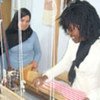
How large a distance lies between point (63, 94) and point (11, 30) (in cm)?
32

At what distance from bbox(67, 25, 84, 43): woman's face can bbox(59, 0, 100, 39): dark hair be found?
1cm

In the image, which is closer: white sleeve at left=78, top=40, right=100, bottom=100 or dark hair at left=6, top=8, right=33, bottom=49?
white sleeve at left=78, top=40, right=100, bottom=100

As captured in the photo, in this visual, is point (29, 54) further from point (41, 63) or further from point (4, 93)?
point (4, 93)

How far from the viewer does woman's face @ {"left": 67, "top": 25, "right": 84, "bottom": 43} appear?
0.78 m

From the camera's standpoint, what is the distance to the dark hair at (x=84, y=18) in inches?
29.6

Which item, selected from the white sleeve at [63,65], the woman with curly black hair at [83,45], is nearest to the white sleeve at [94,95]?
the woman with curly black hair at [83,45]

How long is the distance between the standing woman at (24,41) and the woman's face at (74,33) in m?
0.19

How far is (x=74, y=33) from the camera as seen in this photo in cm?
79

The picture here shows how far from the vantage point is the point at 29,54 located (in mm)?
979

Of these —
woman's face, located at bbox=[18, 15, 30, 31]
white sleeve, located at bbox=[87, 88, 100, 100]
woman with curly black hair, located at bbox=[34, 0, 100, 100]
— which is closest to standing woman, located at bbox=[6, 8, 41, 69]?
woman's face, located at bbox=[18, 15, 30, 31]

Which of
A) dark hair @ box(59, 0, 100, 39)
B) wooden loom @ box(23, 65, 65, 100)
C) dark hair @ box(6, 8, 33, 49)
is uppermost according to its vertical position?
dark hair @ box(59, 0, 100, 39)

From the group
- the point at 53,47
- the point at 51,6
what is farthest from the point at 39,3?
the point at 53,47

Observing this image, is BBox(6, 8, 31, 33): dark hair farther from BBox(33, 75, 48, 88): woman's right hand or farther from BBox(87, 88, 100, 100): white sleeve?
BBox(87, 88, 100, 100): white sleeve

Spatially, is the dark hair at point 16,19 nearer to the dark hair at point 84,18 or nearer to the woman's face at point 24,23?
the woman's face at point 24,23
